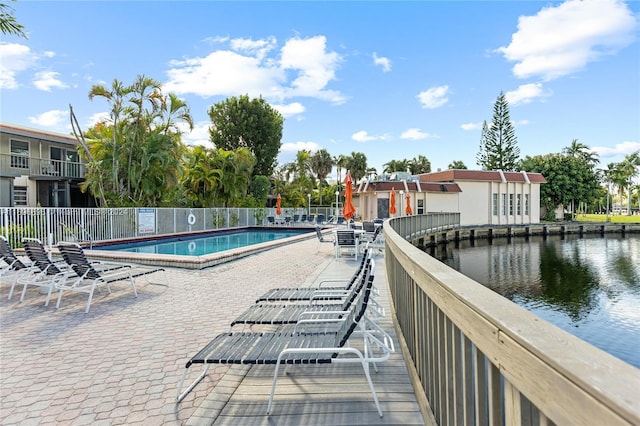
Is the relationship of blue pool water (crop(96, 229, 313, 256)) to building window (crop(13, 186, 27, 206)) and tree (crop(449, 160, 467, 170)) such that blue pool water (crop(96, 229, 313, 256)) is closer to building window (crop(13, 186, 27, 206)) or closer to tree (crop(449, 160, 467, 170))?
building window (crop(13, 186, 27, 206))

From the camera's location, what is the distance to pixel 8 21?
8.03m

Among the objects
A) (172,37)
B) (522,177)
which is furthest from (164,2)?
(522,177)

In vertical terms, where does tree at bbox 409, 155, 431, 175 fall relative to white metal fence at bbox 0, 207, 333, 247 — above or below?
above

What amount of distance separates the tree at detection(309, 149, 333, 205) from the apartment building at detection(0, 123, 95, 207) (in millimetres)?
32962

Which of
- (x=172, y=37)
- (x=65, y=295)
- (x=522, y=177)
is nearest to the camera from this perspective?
(x=65, y=295)

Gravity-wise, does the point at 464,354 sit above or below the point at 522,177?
below

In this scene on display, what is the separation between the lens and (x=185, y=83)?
2206 cm

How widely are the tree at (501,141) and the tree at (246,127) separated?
2891 centimetres

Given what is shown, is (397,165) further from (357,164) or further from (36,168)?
(36,168)

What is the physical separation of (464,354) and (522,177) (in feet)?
134

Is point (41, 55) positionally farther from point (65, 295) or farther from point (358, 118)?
point (358, 118)

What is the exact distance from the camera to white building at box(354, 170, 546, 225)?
33031 millimetres

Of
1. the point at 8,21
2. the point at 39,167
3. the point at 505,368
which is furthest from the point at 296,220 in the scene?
the point at 505,368

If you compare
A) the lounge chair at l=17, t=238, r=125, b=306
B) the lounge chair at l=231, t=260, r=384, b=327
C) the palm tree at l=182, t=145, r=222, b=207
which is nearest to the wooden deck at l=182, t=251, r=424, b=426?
the lounge chair at l=231, t=260, r=384, b=327
